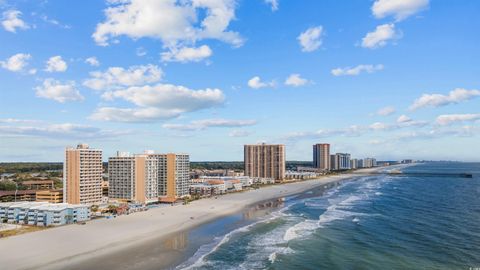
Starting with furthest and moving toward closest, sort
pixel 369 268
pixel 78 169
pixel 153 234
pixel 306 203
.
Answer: pixel 306 203 < pixel 78 169 < pixel 153 234 < pixel 369 268

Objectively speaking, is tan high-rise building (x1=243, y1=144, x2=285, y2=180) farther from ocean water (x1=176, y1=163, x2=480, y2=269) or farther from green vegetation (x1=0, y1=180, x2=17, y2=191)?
green vegetation (x1=0, y1=180, x2=17, y2=191)

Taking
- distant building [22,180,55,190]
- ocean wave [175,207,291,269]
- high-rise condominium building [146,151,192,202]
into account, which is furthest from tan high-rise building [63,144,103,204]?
ocean wave [175,207,291,269]

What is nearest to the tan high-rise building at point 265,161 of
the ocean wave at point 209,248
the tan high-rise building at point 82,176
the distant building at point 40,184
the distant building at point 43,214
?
the distant building at point 40,184

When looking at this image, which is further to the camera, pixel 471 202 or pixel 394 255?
pixel 471 202

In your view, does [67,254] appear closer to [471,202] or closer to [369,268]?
[369,268]

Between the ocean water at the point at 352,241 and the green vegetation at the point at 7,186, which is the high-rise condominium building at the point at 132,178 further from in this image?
the ocean water at the point at 352,241

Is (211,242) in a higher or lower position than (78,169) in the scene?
lower

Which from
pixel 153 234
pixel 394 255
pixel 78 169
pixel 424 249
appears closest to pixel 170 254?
pixel 153 234
